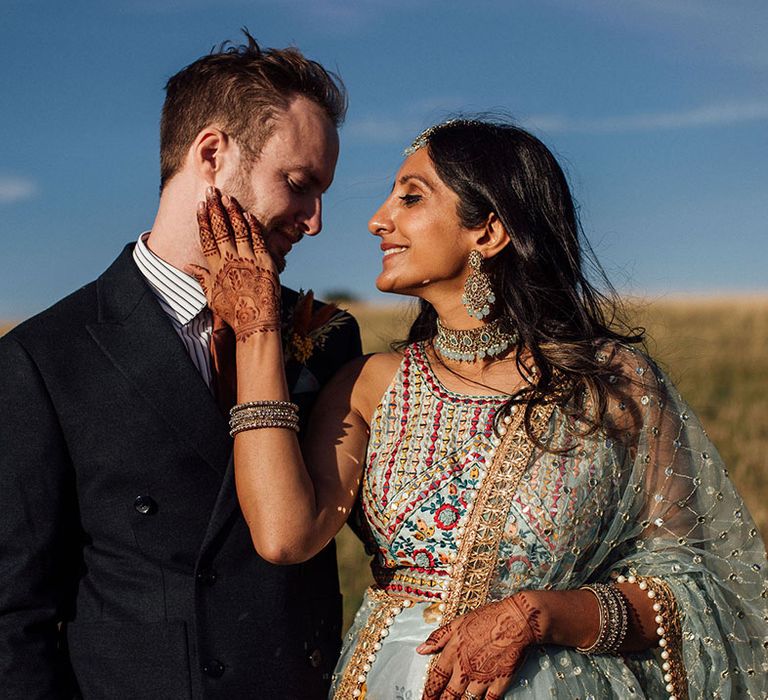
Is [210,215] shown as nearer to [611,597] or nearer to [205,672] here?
[205,672]

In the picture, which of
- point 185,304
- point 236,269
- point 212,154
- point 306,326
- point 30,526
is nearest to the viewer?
point 30,526

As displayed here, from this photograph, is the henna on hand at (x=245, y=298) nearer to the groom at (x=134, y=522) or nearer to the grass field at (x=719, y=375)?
the groom at (x=134, y=522)

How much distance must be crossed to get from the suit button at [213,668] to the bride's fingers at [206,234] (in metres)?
1.44

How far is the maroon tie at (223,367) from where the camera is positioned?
13.2 feet

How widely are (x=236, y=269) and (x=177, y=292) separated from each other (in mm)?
277

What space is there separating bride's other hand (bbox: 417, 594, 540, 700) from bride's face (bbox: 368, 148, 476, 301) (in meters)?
1.26

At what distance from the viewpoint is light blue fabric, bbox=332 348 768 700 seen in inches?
154

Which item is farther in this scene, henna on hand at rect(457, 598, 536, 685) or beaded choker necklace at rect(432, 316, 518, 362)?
beaded choker necklace at rect(432, 316, 518, 362)

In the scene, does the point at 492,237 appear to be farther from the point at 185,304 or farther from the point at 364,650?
the point at 364,650

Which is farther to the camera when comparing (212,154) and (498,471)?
(212,154)

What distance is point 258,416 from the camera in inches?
148

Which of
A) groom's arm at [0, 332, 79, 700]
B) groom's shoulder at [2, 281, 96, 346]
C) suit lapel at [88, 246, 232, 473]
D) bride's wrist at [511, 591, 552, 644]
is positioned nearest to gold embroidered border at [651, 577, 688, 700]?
bride's wrist at [511, 591, 552, 644]

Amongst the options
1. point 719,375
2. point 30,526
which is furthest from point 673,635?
point 719,375

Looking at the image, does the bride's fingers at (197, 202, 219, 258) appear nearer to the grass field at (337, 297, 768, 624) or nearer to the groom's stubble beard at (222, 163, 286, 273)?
the groom's stubble beard at (222, 163, 286, 273)
